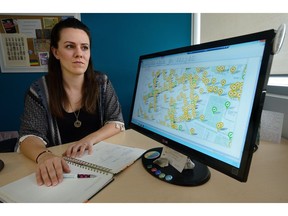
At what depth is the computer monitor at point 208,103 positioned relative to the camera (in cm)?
44

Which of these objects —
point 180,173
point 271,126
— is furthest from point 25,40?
point 271,126

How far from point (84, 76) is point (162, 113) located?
84 cm

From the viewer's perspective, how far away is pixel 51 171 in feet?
2.17

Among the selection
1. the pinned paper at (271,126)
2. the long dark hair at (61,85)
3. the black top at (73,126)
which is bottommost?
the black top at (73,126)

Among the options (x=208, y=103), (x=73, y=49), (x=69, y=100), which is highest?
(x=73, y=49)

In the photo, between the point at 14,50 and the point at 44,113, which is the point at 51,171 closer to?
the point at 44,113

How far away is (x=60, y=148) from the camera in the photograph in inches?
36.9

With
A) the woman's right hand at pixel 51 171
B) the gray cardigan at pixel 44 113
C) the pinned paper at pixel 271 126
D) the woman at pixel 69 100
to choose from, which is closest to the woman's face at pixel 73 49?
the woman at pixel 69 100

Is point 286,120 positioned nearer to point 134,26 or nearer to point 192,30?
point 192,30

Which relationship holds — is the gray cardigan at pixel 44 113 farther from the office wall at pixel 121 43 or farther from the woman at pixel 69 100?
the office wall at pixel 121 43

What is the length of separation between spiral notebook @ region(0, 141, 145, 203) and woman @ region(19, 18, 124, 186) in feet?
0.65

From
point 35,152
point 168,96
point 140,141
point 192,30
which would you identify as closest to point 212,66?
point 168,96

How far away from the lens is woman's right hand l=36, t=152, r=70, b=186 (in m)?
0.64

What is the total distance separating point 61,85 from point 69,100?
0.10 meters
